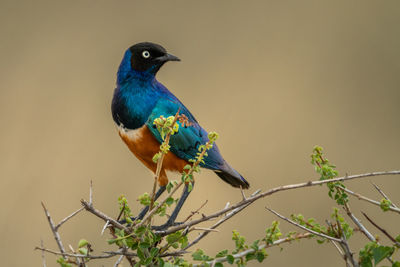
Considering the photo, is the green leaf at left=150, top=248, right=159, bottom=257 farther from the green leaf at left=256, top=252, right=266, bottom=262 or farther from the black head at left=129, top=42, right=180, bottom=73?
the black head at left=129, top=42, right=180, bottom=73

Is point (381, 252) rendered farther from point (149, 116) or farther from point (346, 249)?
point (149, 116)

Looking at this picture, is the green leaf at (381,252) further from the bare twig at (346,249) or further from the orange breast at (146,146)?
the orange breast at (146,146)

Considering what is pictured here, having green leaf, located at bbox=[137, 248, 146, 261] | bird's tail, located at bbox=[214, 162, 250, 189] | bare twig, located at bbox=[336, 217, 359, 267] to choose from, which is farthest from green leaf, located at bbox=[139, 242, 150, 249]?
bird's tail, located at bbox=[214, 162, 250, 189]

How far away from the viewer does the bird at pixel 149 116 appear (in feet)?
7.64

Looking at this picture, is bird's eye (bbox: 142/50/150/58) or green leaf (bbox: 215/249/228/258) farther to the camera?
bird's eye (bbox: 142/50/150/58)

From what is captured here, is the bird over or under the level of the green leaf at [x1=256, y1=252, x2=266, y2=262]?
over

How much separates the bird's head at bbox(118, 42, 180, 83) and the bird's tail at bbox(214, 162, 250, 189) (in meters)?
0.57

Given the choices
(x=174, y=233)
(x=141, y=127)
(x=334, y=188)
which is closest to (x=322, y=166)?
(x=334, y=188)

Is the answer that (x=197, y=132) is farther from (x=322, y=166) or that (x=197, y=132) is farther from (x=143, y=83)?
(x=322, y=166)

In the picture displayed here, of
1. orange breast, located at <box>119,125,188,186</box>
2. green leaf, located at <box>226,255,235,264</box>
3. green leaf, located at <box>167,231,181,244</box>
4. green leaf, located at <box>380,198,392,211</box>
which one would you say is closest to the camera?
green leaf, located at <box>380,198,392,211</box>

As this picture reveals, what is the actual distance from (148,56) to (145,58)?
19 millimetres

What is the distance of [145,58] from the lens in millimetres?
2418

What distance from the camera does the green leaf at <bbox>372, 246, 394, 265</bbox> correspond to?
1.32m

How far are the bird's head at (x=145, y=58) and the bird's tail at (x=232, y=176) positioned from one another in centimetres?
57
